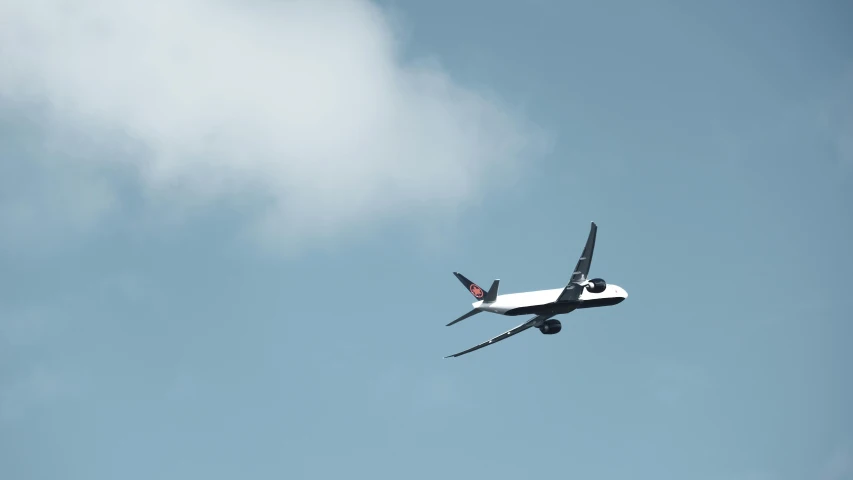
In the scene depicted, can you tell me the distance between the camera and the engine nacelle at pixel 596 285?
147500mm

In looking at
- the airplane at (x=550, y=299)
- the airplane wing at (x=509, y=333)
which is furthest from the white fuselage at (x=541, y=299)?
the airplane wing at (x=509, y=333)

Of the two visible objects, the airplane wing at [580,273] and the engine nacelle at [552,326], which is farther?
the engine nacelle at [552,326]

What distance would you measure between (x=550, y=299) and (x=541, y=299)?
1.21 meters

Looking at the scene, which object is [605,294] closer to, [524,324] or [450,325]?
[524,324]

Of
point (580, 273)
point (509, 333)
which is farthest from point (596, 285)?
point (509, 333)

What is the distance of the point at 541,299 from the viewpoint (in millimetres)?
146250

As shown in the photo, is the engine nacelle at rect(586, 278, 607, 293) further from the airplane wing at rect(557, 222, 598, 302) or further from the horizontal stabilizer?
the horizontal stabilizer

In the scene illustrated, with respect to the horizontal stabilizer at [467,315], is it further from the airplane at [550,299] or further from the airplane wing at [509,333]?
the airplane wing at [509,333]

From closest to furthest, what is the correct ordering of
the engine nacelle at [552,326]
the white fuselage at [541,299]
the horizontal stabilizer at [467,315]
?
the horizontal stabilizer at [467,315]
the white fuselage at [541,299]
the engine nacelle at [552,326]

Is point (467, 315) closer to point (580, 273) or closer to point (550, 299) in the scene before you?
point (550, 299)

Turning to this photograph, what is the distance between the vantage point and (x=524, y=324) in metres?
156

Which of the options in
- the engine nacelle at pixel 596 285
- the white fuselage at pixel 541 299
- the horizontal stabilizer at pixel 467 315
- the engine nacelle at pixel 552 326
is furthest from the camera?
the engine nacelle at pixel 552 326

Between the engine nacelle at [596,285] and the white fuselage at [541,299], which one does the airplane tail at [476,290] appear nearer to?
the white fuselage at [541,299]

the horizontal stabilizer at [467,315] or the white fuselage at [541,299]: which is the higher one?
the white fuselage at [541,299]
